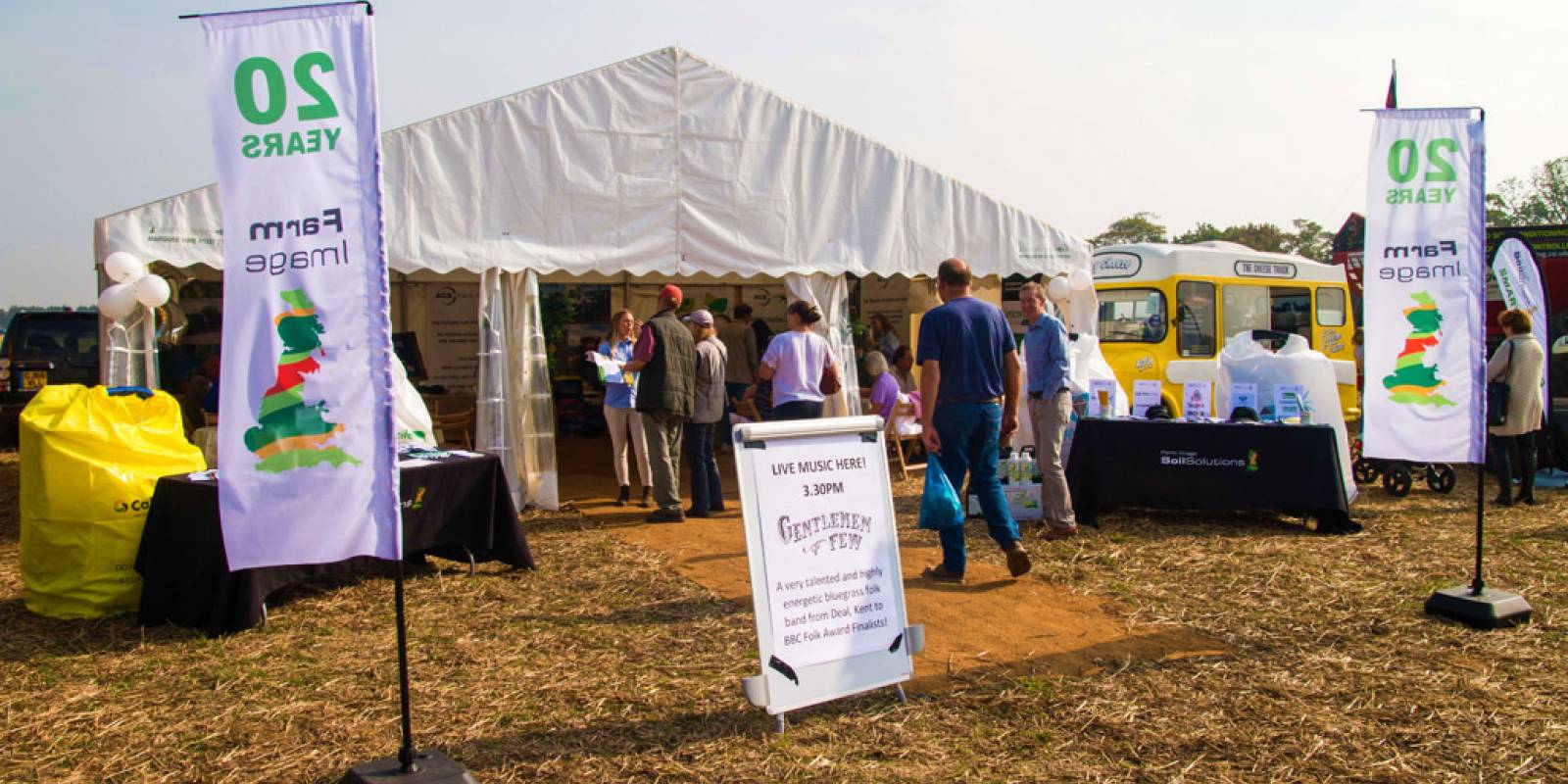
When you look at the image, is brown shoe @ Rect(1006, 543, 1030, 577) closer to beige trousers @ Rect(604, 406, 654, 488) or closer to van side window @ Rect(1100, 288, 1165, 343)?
beige trousers @ Rect(604, 406, 654, 488)

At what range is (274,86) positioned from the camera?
9.71ft

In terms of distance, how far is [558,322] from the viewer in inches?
513

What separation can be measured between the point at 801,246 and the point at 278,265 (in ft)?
20.0

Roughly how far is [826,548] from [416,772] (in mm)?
1461

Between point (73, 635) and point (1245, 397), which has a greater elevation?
point (1245, 397)

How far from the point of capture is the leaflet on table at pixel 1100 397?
318 inches

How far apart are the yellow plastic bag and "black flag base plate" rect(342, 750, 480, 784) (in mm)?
2644

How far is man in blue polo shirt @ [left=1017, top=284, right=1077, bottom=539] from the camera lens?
6695mm

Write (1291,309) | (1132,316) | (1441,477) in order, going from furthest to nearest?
1. (1291,309)
2. (1132,316)
3. (1441,477)

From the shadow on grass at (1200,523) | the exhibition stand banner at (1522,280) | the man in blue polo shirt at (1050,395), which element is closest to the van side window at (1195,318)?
the exhibition stand banner at (1522,280)

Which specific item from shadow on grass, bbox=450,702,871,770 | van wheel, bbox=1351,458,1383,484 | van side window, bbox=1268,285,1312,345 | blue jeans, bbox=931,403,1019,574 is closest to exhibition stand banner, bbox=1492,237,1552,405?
van wheel, bbox=1351,458,1383,484

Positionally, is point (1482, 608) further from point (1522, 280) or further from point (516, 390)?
point (516, 390)

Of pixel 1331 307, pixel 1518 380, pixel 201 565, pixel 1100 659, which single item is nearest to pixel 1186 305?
pixel 1331 307

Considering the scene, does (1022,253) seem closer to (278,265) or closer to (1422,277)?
(1422,277)
